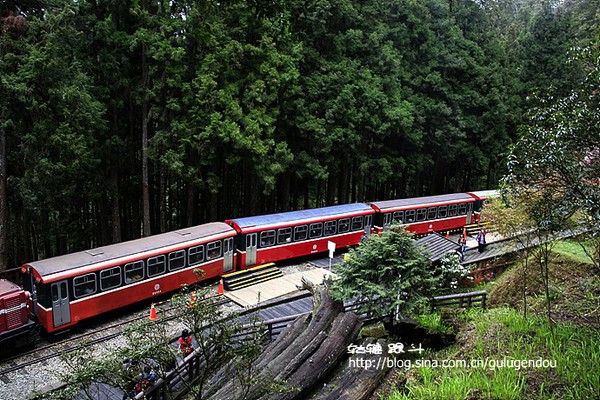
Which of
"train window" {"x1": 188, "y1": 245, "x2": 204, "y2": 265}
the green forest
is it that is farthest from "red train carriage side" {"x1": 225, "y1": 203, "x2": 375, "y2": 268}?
the green forest

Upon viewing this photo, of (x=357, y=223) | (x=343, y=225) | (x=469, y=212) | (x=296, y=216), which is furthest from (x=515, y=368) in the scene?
(x=469, y=212)

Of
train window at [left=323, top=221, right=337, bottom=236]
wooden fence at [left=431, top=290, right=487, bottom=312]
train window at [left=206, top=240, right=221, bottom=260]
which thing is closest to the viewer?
wooden fence at [left=431, top=290, right=487, bottom=312]

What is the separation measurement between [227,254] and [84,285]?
218 inches

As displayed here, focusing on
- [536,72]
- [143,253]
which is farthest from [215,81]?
[536,72]

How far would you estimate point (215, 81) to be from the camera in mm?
18938

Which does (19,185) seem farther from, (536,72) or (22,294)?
(536,72)

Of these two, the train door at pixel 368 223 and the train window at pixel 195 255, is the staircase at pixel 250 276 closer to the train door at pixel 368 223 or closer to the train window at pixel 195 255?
the train window at pixel 195 255

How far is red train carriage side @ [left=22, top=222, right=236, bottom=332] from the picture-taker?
12602mm

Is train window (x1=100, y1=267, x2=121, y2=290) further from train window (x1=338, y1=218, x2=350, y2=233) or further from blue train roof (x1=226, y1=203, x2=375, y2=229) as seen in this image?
train window (x1=338, y1=218, x2=350, y2=233)

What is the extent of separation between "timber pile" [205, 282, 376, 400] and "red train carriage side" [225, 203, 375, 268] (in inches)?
329

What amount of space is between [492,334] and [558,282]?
431 cm

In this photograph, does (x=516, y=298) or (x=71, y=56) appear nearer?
(x=516, y=298)

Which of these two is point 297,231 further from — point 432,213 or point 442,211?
point 442,211

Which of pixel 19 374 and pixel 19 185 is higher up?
pixel 19 185
